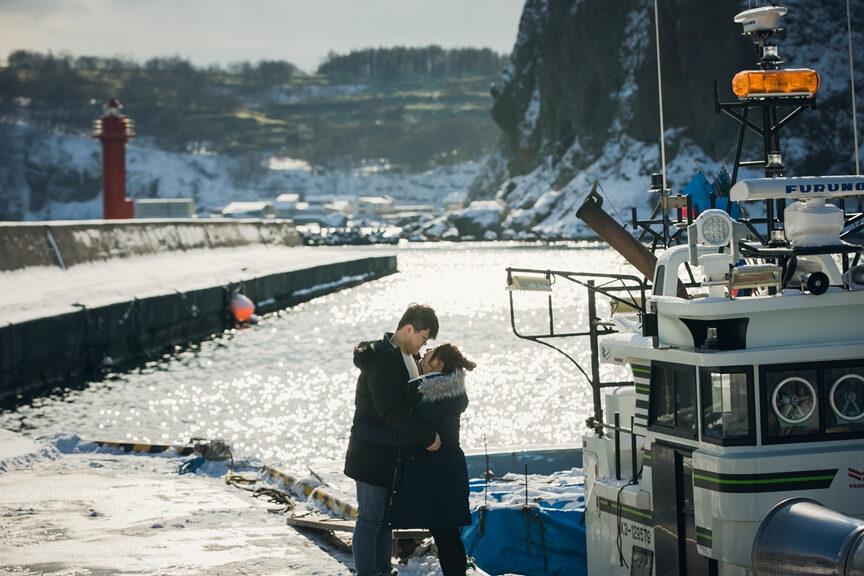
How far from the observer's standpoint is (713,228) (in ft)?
38.7

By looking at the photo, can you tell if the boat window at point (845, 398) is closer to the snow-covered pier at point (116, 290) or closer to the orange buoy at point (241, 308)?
the snow-covered pier at point (116, 290)

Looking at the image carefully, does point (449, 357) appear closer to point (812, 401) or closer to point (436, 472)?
point (436, 472)

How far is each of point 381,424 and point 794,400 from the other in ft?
12.4

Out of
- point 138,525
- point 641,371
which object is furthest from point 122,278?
point 641,371

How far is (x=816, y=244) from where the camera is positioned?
38.4ft

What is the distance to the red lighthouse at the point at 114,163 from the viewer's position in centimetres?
8994

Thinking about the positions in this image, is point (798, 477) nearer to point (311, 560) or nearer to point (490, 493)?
point (311, 560)

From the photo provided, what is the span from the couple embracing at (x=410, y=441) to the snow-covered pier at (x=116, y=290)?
23.3m

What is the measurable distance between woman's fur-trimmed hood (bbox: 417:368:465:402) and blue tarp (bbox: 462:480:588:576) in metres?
6.60

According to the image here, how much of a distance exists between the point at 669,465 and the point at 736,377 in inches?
46.2

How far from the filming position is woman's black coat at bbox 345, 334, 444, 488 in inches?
406

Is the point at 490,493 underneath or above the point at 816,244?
underneath

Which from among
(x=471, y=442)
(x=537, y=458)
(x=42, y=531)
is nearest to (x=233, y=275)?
(x=471, y=442)

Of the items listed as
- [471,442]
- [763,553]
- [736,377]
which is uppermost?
[736,377]
